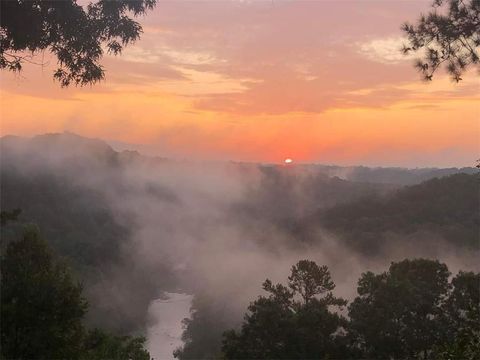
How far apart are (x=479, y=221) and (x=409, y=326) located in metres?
82.4

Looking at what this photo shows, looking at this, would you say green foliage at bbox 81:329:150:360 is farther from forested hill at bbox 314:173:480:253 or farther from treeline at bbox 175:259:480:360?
forested hill at bbox 314:173:480:253

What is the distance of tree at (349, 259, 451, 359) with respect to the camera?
23547 millimetres

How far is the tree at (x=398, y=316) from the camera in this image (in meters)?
23.5

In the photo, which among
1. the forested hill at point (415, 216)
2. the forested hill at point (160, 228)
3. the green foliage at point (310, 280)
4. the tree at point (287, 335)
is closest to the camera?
the tree at point (287, 335)

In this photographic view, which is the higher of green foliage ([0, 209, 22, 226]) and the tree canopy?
green foliage ([0, 209, 22, 226])

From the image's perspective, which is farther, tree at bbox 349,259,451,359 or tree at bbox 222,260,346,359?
tree at bbox 349,259,451,359

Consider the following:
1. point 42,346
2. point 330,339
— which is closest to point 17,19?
point 42,346

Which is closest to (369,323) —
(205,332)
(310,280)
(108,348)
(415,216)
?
(310,280)

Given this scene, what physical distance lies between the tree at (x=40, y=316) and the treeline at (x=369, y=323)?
10.7 m

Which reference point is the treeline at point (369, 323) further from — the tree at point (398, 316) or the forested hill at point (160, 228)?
the forested hill at point (160, 228)

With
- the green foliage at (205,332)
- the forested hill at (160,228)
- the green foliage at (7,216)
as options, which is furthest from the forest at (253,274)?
the forested hill at (160,228)

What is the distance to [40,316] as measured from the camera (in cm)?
1388

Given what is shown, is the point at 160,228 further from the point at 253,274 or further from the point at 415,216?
the point at 415,216

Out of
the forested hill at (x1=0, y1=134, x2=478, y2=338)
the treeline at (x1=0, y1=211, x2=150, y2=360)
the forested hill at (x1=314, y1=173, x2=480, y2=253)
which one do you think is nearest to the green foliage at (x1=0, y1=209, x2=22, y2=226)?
the treeline at (x1=0, y1=211, x2=150, y2=360)
